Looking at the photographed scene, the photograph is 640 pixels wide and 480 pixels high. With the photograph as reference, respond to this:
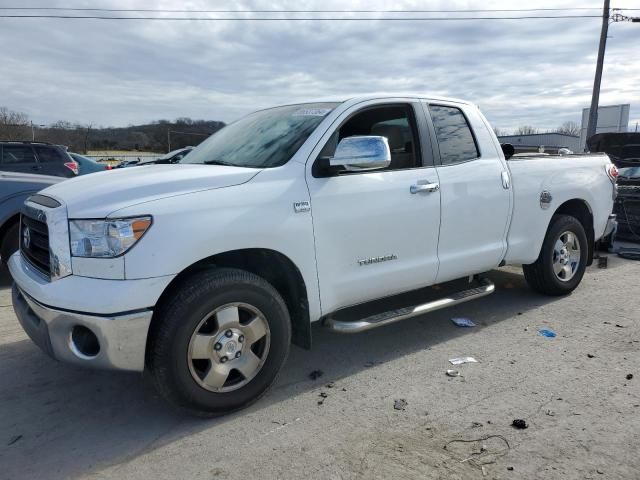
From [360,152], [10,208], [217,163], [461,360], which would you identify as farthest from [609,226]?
[10,208]

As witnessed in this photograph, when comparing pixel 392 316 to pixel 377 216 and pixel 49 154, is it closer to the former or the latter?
pixel 377 216

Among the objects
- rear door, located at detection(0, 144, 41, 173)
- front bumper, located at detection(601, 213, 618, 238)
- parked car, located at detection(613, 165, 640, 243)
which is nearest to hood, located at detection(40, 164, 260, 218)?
front bumper, located at detection(601, 213, 618, 238)

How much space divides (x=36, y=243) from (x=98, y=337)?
937 mm

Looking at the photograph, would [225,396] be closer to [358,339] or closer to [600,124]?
[358,339]

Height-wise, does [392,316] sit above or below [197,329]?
below

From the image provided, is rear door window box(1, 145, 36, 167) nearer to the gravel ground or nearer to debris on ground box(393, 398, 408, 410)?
the gravel ground

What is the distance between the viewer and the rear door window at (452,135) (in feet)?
13.8

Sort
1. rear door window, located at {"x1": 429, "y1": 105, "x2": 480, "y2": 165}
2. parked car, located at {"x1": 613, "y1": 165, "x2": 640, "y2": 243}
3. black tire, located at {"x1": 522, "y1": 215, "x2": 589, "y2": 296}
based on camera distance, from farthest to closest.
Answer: parked car, located at {"x1": 613, "y1": 165, "x2": 640, "y2": 243}, black tire, located at {"x1": 522, "y1": 215, "x2": 589, "y2": 296}, rear door window, located at {"x1": 429, "y1": 105, "x2": 480, "y2": 165}

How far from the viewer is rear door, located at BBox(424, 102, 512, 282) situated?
410 cm

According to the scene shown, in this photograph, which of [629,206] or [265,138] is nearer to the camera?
[265,138]

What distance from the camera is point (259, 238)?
3074 millimetres

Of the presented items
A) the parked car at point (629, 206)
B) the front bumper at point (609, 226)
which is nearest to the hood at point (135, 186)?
the front bumper at point (609, 226)

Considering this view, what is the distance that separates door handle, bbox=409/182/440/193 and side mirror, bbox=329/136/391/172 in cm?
54

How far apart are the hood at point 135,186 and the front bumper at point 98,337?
1.80 ft
